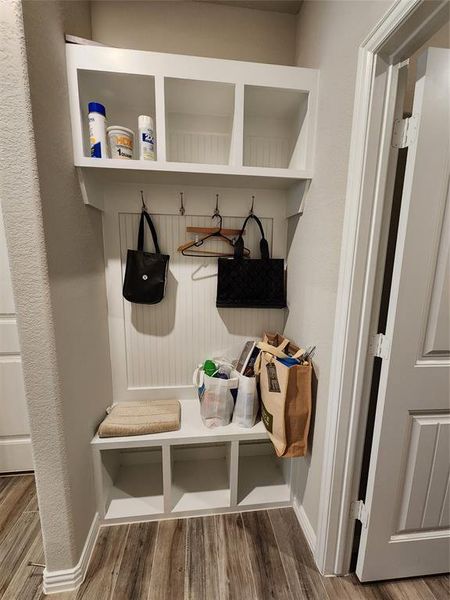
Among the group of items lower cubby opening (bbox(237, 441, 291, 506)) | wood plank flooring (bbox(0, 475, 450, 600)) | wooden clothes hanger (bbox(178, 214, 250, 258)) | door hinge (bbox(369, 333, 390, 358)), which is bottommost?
wood plank flooring (bbox(0, 475, 450, 600))

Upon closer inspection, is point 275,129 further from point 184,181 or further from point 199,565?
point 199,565

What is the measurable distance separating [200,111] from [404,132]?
0.99 metres

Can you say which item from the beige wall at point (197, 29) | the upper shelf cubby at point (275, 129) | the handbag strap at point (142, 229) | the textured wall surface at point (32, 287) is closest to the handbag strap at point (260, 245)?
the upper shelf cubby at point (275, 129)

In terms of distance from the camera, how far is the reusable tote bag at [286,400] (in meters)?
1.20

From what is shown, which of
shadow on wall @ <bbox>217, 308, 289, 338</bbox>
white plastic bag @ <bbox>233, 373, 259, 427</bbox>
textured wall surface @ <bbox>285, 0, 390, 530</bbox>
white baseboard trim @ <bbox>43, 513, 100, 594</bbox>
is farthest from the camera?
shadow on wall @ <bbox>217, 308, 289, 338</bbox>

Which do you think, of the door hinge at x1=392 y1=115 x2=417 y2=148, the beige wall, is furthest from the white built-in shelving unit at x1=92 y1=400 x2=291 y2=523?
the beige wall

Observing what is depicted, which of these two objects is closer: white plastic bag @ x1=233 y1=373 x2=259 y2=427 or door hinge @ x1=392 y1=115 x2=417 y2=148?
door hinge @ x1=392 y1=115 x2=417 y2=148

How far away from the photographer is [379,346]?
1.01 meters

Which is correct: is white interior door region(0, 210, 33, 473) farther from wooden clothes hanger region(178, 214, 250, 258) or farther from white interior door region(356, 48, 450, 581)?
white interior door region(356, 48, 450, 581)

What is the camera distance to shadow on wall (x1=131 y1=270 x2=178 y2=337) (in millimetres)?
1572

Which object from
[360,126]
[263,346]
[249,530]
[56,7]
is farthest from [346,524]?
[56,7]

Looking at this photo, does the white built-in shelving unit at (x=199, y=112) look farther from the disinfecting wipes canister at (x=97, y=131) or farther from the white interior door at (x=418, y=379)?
the white interior door at (x=418, y=379)

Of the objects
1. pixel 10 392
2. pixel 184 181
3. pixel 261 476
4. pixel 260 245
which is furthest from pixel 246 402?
pixel 10 392

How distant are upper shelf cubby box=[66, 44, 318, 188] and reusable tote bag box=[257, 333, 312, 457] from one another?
2.88 feet
